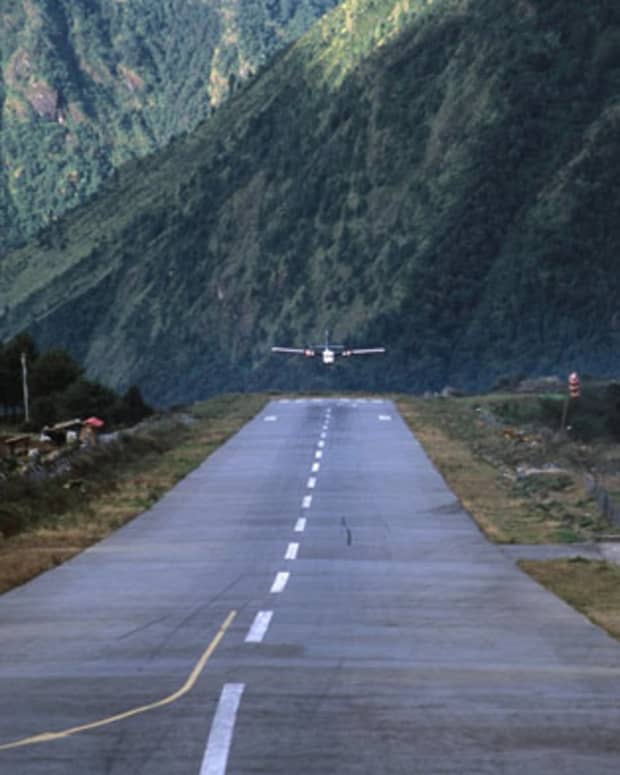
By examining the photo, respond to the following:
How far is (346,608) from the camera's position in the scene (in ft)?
70.0

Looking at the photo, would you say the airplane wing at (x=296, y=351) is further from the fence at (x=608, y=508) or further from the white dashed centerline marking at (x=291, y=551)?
the white dashed centerline marking at (x=291, y=551)

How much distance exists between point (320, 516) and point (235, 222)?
14587cm

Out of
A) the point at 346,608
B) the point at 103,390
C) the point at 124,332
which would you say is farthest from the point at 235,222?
the point at 346,608

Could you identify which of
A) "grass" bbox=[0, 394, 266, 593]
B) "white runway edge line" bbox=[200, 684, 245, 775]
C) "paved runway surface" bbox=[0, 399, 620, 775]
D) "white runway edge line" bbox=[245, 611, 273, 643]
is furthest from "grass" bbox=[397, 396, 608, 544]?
"white runway edge line" bbox=[200, 684, 245, 775]

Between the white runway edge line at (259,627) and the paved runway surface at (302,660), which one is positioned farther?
the white runway edge line at (259,627)

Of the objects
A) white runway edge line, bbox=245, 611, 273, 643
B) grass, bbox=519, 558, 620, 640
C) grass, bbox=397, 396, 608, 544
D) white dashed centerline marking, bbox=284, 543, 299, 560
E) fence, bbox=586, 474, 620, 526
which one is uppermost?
white runway edge line, bbox=245, 611, 273, 643

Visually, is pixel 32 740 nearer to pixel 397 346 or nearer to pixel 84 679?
pixel 84 679

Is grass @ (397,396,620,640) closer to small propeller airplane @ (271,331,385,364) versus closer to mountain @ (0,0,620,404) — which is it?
small propeller airplane @ (271,331,385,364)

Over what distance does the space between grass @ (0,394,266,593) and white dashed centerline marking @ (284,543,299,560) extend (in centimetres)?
374

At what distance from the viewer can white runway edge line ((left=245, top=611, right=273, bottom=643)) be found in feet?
58.0

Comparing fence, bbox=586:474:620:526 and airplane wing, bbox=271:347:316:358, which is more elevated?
fence, bbox=586:474:620:526

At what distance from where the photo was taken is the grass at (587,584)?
21150 mm

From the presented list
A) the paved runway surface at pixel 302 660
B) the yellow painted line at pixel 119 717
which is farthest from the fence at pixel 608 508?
the yellow painted line at pixel 119 717

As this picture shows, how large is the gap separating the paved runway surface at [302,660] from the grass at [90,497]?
0.81m
